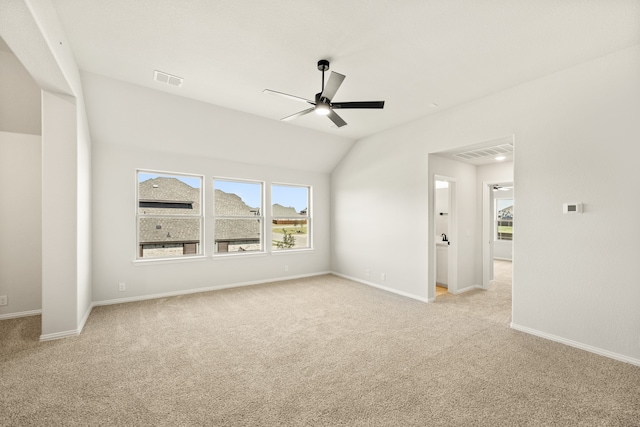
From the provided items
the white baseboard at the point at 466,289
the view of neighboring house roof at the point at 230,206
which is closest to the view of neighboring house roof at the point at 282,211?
the view of neighboring house roof at the point at 230,206

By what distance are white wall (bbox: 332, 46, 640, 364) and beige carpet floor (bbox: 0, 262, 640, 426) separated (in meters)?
0.38

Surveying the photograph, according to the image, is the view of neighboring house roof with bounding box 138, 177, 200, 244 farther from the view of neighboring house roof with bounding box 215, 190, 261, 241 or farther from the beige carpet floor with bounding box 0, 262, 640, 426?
the beige carpet floor with bounding box 0, 262, 640, 426

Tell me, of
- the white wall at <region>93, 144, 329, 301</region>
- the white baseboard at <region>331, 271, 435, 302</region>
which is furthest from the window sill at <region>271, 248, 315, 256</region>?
the white baseboard at <region>331, 271, 435, 302</region>

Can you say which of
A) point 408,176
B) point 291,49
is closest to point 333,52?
point 291,49

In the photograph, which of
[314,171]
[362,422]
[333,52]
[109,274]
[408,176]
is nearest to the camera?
[362,422]

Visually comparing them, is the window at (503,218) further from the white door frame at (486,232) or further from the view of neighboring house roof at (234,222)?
the view of neighboring house roof at (234,222)

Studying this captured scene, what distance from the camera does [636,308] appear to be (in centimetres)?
273

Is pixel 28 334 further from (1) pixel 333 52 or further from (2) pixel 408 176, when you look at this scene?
(2) pixel 408 176

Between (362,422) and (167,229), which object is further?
(167,229)

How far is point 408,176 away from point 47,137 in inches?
195

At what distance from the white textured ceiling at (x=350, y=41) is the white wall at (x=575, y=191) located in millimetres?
304

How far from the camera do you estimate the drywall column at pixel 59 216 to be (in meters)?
3.12

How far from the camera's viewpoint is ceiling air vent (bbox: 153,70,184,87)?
135 inches

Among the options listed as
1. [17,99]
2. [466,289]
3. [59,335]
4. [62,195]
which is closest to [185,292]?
[59,335]
